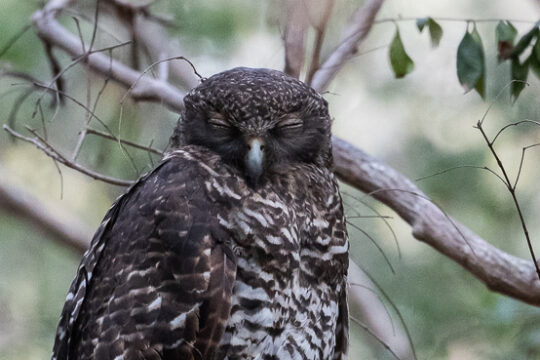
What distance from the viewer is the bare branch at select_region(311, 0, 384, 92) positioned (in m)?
4.07

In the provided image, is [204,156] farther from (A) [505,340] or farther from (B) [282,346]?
(A) [505,340]

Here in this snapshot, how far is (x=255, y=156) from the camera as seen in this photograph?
9.35 ft

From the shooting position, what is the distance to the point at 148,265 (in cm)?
282

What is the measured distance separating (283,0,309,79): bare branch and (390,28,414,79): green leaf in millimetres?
364

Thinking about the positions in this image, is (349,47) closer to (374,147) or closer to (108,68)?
(108,68)

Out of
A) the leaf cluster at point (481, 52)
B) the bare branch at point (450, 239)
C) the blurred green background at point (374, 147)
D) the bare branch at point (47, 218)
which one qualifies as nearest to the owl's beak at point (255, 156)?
the bare branch at point (450, 239)

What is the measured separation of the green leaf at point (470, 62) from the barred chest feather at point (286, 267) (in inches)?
30.1

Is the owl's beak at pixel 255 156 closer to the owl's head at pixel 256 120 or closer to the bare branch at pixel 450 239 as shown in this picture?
the owl's head at pixel 256 120

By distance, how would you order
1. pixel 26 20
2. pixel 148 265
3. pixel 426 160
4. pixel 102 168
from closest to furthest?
pixel 148 265 → pixel 102 168 → pixel 26 20 → pixel 426 160

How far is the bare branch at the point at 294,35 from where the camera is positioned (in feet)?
12.4

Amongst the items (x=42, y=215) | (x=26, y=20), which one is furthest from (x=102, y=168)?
(x=26, y=20)

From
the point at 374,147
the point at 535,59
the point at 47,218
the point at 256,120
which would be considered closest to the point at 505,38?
the point at 535,59

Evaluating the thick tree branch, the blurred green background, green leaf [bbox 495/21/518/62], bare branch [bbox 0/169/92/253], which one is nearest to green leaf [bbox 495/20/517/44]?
green leaf [bbox 495/21/518/62]

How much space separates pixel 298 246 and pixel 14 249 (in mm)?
5125
